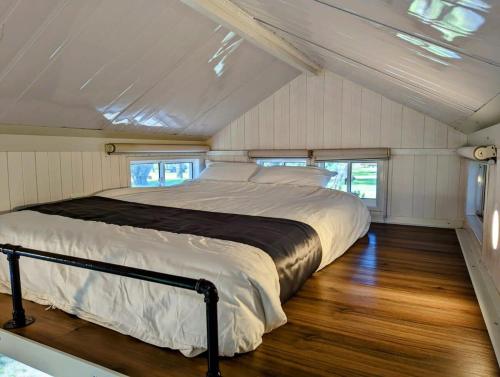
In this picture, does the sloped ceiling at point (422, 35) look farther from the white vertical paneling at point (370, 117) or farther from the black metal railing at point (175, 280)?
the white vertical paneling at point (370, 117)

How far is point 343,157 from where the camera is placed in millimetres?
4227

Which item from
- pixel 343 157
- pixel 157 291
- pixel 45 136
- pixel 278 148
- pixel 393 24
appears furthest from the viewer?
pixel 278 148

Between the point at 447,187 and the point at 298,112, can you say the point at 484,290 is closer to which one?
the point at 447,187

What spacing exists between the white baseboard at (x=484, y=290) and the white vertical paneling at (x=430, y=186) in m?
0.80

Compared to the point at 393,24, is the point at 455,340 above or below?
below

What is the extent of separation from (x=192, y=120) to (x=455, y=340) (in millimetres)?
3404

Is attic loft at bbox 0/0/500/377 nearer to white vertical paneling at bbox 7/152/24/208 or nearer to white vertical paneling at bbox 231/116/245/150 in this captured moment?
white vertical paneling at bbox 7/152/24/208

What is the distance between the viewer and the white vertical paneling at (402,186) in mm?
4055

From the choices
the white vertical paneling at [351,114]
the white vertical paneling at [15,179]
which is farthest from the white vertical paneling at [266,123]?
the white vertical paneling at [15,179]

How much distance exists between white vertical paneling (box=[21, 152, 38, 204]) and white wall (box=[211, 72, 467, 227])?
264cm

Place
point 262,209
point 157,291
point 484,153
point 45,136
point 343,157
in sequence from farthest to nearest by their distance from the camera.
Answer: point 343,157
point 45,136
point 262,209
point 484,153
point 157,291

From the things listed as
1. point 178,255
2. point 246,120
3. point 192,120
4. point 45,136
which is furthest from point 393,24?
point 246,120

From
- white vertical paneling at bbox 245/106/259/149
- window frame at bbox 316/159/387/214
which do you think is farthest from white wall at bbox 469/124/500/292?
white vertical paneling at bbox 245/106/259/149

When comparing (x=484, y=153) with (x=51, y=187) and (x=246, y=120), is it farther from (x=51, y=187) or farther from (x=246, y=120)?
(x=51, y=187)
